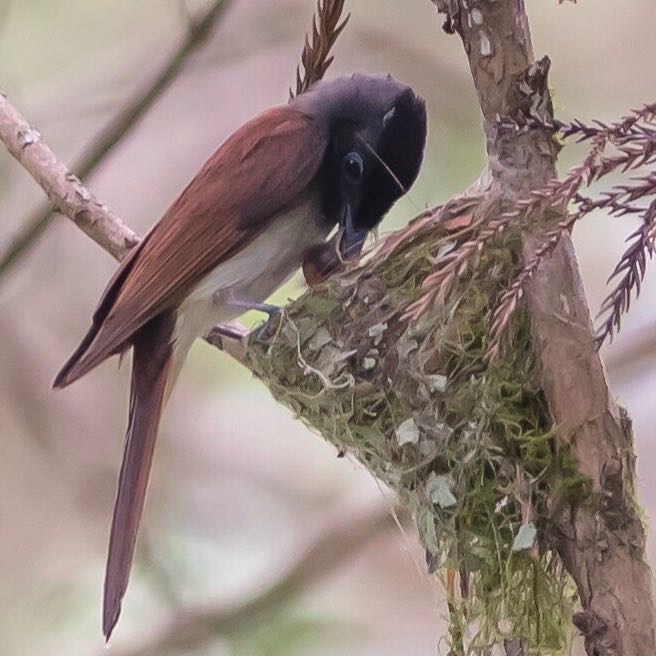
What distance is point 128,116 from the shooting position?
204cm

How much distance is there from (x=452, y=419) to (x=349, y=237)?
0.61 m

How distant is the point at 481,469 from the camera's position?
129 cm

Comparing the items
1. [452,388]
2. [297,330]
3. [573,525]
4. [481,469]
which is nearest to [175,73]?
[297,330]

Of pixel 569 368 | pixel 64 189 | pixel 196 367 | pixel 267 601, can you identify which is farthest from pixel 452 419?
pixel 196 367

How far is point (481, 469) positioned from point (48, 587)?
188 centimetres

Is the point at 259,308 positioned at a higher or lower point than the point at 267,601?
higher

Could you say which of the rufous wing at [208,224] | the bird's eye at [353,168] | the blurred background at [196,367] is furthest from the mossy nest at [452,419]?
the blurred background at [196,367]

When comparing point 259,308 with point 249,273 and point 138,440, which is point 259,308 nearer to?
point 249,273

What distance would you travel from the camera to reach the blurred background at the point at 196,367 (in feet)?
8.43

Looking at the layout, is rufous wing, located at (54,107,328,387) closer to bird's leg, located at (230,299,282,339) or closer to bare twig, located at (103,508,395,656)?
bird's leg, located at (230,299,282,339)

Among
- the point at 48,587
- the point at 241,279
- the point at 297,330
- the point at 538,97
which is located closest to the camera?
the point at 538,97

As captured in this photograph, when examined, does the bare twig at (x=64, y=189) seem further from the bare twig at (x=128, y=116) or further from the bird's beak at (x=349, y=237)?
the bird's beak at (x=349, y=237)

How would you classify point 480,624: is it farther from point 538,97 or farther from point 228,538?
point 228,538

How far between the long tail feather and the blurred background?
57cm
